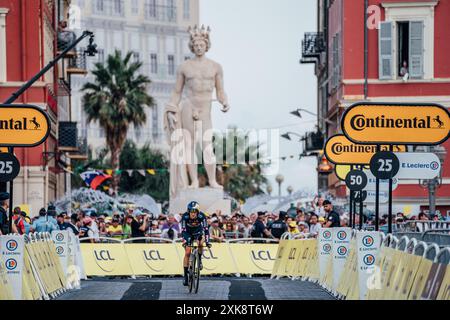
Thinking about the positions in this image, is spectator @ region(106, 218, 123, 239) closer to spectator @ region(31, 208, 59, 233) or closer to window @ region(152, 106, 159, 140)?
spectator @ region(31, 208, 59, 233)

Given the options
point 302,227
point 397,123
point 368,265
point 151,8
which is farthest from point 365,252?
point 151,8

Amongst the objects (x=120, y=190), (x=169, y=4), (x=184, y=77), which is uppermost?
(x=169, y=4)

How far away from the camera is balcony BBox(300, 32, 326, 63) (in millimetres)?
65625

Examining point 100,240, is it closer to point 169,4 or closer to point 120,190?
point 169,4

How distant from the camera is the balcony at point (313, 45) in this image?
215ft

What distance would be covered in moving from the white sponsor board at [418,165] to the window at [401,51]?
1238 inches

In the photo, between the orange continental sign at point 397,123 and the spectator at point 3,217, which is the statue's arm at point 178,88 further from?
the orange continental sign at point 397,123

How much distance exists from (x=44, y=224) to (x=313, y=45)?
39.1 metres

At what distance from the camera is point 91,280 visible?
32094 millimetres

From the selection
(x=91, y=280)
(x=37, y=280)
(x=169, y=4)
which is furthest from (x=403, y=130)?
(x=169, y=4)

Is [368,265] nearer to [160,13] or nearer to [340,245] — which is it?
[340,245]

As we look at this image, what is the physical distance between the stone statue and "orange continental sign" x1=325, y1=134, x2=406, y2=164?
15.6 m

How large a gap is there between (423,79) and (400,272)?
1566 inches

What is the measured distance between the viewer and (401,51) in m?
55.3
